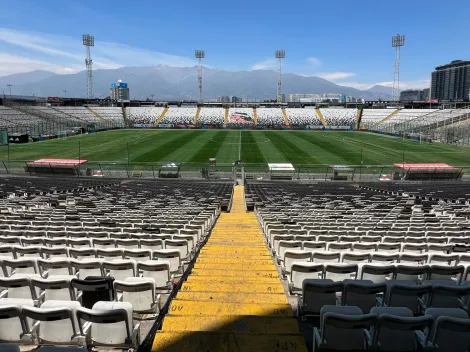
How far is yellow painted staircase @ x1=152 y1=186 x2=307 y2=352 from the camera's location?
3.88 meters

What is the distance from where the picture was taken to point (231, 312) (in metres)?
4.78

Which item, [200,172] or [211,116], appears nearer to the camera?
[200,172]

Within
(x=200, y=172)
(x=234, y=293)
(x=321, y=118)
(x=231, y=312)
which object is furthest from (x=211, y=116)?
(x=231, y=312)

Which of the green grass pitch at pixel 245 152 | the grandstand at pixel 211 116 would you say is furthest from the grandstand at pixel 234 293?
the grandstand at pixel 211 116

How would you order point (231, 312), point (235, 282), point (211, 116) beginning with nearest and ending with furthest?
1. point (231, 312)
2. point (235, 282)
3. point (211, 116)

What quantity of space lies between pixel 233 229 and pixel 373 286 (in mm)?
8640

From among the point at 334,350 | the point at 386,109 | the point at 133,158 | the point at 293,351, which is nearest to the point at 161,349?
the point at 293,351

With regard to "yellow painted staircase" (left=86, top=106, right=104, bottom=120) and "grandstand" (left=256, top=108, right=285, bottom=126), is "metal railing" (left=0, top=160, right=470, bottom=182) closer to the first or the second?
"grandstand" (left=256, top=108, right=285, bottom=126)

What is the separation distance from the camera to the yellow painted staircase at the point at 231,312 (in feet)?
12.7

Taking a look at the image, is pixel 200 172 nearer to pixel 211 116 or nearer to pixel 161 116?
pixel 211 116

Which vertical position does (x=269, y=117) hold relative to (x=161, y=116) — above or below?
below

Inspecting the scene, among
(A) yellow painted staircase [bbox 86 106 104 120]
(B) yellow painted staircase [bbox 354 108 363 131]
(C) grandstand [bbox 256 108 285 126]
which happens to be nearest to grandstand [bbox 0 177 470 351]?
(C) grandstand [bbox 256 108 285 126]

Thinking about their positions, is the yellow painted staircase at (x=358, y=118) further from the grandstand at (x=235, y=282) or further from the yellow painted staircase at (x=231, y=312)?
the yellow painted staircase at (x=231, y=312)

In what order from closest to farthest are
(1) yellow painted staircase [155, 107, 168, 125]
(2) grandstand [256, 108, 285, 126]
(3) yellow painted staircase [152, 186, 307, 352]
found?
(3) yellow painted staircase [152, 186, 307, 352]
(2) grandstand [256, 108, 285, 126]
(1) yellow painted staircase [155, 107, 168, 125]
